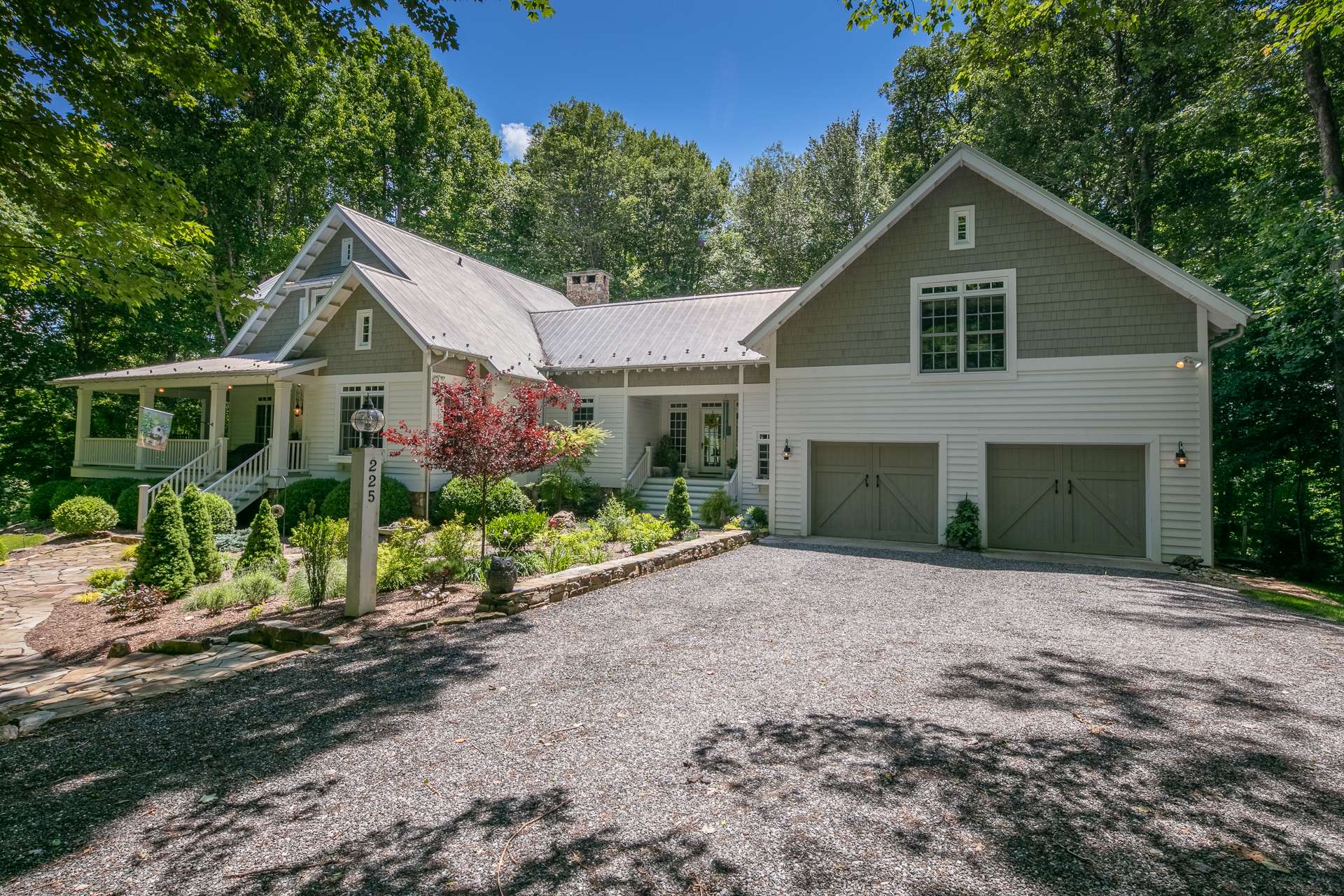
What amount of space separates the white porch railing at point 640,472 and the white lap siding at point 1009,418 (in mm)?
4483

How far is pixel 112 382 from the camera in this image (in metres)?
17.1

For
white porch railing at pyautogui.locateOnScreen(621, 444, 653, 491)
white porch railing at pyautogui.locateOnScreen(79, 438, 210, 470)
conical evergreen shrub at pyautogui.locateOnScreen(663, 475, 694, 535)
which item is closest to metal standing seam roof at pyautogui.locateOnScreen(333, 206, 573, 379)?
white porch railing at pyautogui.locateOnScreen(621, 444, 653, 491)

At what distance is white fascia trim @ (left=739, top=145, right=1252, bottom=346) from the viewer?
1038 cm

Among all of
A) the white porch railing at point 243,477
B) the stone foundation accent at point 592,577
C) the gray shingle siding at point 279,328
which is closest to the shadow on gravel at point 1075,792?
the stone foundation accent at point 592,577

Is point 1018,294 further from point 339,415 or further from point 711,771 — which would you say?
point 339,415

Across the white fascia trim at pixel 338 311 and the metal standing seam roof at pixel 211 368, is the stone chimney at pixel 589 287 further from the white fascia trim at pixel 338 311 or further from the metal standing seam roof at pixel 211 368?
the metal standing seam roof at pixel 211 368

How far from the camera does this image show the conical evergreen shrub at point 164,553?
311 inches

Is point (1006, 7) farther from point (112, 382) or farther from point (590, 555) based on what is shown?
point (112, 382)

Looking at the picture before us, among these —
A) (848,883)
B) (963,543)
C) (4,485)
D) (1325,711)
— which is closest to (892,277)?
(963,543)

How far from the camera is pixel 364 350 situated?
15.5 metres

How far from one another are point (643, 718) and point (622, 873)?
1.64m

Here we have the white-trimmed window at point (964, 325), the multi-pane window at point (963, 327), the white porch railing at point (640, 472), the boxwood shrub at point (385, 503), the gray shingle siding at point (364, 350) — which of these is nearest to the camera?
the white-trimmed window at point (964, 325)

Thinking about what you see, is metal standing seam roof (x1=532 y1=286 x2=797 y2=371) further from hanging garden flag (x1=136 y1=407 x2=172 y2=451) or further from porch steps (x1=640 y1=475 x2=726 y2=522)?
hanging garden flag (x1=136 y1=407 x2=172 y2=451)

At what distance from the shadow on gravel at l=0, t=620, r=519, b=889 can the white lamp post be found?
1.01 meters
